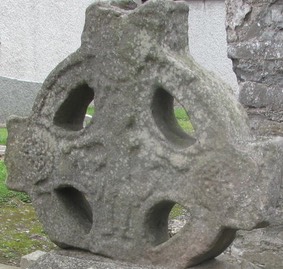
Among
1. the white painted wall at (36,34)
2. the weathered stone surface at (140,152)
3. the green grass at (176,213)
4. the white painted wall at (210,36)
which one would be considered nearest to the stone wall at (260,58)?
the green grass at (176,213)

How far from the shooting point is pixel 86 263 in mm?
3113

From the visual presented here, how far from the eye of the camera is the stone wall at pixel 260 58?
4.78 metres

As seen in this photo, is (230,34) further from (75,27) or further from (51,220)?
(75,27)

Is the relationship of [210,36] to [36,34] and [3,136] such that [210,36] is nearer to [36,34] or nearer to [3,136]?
[36,34]

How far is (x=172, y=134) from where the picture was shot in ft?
9.92

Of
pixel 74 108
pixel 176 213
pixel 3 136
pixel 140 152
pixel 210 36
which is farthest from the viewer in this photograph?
pixel 210 36

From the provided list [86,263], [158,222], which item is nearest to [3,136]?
[86,263]

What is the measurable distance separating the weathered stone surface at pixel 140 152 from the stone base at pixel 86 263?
0.13ft

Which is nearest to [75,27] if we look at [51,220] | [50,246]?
[50,246]

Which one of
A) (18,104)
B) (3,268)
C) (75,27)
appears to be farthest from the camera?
(75,27)

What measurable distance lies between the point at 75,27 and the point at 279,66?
9415 mm

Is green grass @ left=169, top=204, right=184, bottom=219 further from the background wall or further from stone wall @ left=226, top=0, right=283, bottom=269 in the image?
the background wall

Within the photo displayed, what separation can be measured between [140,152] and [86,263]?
0.51 m

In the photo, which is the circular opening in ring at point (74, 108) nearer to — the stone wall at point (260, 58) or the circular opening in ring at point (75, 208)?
the circular opening in ring at point (75, 208)
